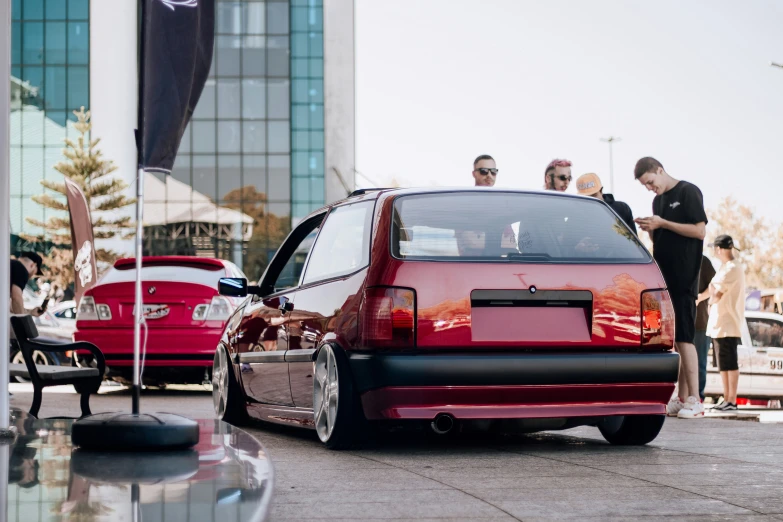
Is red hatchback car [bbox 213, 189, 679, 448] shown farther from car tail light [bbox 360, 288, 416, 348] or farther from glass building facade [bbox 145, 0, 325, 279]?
glass building facade [bbox 145, 0, 325, 279]

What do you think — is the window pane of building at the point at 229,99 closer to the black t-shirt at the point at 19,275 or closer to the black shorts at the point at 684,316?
the black t-shirt at the point at 19,275

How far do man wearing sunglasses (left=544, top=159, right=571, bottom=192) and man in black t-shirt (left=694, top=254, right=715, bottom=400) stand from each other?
319 centimetres

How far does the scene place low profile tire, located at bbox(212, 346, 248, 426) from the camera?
8.78m

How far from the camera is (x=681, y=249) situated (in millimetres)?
9656

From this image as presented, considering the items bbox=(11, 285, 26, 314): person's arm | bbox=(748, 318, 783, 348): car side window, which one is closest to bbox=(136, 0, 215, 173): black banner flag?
bbox=(11, 285, 26, 314): person's arm

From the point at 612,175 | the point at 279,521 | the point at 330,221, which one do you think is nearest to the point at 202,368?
the point at 330,221

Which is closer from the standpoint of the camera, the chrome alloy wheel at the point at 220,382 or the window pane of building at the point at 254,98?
the chrome alloy wheel at the point at 220,382

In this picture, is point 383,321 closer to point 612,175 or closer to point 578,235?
point 578,235

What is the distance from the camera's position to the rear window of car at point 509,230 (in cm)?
668

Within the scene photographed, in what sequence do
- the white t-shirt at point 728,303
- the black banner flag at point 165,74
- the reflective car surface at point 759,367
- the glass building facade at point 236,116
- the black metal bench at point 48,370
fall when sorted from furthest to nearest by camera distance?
1. the glass building facade at point 236,116
2. the reflective car surface at point 759,367
3. the white t-shirt at point 728,303
4. the black metal bench at point 48,370
5. the black banner flag at point 165,74

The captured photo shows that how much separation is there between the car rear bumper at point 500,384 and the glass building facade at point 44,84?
60740 millimetres

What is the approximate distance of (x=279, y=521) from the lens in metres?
4.39

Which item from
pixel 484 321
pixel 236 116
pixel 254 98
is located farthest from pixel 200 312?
pixel 236 116

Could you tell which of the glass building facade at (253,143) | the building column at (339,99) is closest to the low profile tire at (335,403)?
the building column at (339,99)
